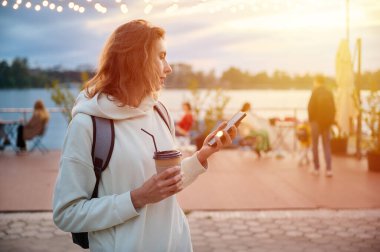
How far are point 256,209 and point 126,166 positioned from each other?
186 inches

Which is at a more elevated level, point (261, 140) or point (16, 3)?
point (16, 3)

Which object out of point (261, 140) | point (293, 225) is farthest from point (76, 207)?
point (261, 140)

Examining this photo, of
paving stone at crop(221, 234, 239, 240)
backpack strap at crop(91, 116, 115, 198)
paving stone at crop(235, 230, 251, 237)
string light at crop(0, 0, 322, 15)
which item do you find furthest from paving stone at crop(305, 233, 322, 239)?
backpack strap at crop(91, 116, 115, 198)

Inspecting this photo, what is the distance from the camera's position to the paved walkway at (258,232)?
479 centimetres

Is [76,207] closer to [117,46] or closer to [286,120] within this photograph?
[117,46]

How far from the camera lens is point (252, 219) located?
18.8 ft

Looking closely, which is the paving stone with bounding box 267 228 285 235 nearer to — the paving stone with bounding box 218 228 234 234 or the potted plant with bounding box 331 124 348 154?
the paving stone with bounding box 218 228 234 234

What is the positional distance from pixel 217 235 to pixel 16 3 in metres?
3.90

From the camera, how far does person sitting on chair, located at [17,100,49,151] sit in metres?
11.3

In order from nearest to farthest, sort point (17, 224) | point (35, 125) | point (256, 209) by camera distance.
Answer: point (17, 224) < point (256, 209) < point (35, 125)

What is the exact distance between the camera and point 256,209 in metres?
6.19

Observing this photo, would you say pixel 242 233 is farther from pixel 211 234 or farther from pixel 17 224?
pixel 17 224

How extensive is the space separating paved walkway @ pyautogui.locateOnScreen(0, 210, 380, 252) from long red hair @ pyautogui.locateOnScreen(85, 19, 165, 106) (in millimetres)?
3209

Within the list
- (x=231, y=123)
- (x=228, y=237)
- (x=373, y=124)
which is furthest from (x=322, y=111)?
(x=231, y=123)
